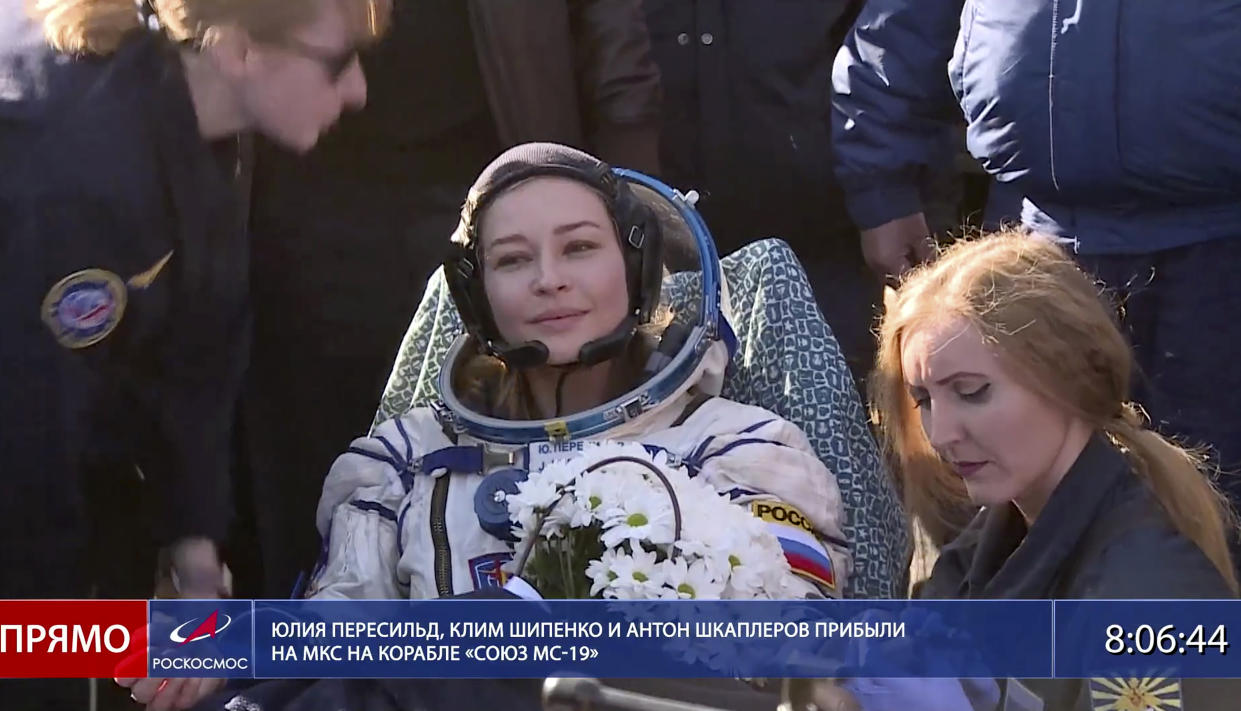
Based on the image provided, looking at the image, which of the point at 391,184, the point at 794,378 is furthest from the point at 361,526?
the point at 391,184

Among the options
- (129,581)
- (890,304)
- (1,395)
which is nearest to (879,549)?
(890,304)

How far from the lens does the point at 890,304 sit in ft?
7.86

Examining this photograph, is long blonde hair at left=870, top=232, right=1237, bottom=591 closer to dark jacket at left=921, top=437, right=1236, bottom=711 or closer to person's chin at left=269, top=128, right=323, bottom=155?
dark jacket at left=921, top=437, right=1236, bottom=711

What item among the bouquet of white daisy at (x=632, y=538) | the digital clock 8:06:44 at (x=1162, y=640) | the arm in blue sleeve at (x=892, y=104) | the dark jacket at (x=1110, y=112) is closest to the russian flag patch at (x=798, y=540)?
the bouquet of white daisy at (x=632, y=538)

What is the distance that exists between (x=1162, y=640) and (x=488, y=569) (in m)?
0.84

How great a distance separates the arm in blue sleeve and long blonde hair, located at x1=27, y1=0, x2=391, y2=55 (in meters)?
0.88

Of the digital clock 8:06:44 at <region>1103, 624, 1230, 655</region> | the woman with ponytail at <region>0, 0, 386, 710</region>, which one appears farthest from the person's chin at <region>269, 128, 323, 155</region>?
the digital clock 8:06:44 at <region>1103, 624, 1230, 655</region>

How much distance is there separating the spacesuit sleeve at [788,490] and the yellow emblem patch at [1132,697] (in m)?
0.42

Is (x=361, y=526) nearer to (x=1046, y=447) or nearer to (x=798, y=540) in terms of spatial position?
(x=798, y=540)

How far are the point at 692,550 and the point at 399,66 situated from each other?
47.2 inches

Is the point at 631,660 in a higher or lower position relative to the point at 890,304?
lower

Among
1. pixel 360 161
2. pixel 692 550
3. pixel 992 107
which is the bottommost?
pixel 692 550

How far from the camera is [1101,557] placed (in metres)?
2.11

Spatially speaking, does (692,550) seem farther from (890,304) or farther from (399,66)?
(399,66)
